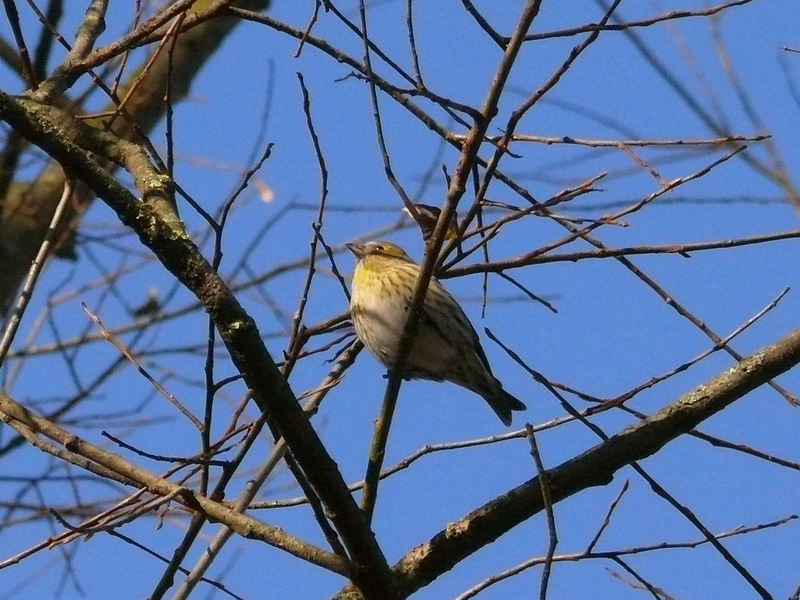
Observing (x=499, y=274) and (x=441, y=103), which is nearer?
(x=441, y=103)

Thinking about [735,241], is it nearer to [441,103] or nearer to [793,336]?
[793,336]

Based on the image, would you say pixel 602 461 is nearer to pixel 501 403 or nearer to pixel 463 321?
pixel 501 403

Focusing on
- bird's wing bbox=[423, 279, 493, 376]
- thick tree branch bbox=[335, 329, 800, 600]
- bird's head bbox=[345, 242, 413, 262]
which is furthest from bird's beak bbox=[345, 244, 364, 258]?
thick tree branch bbox=[335, 329, 800, 600]

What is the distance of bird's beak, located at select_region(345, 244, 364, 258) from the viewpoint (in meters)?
6.62

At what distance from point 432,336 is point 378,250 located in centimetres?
118

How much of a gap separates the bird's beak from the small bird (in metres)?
0.58

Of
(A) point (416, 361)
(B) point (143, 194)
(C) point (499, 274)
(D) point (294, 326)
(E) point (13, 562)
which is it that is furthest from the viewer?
(A) point (416, 361)

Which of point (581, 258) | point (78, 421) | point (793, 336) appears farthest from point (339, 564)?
point (78, 421)

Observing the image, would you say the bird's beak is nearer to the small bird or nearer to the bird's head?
the bird's head

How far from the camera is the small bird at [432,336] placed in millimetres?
5410

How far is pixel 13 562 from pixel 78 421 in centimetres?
273

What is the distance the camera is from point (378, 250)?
6602 millimetres

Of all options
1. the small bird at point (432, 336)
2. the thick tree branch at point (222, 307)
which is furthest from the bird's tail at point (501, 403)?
the thick tree branch at point (222, 307)

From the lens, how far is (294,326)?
3.42m
